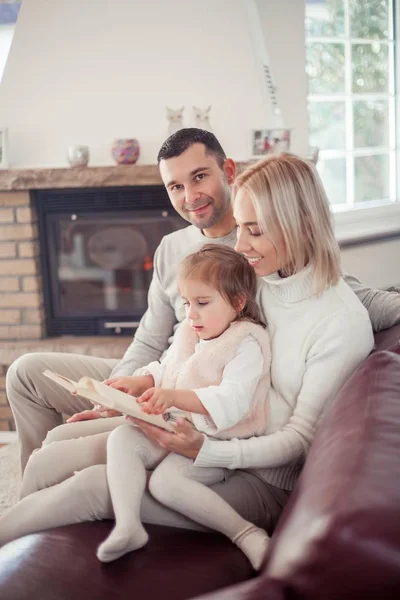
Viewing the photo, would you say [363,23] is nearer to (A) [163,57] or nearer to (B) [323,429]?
(A) [163,57]

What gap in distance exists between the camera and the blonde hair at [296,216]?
157 cm

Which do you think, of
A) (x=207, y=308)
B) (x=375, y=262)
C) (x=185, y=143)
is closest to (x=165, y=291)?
(x=185, y=143)

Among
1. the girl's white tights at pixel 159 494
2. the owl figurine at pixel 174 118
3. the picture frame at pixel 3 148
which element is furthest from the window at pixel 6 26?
the girl's white tights at pixel 159 494

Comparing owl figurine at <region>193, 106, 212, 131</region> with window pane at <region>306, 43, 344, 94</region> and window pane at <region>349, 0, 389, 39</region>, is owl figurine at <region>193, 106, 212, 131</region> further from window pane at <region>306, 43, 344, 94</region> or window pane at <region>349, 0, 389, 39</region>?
window pane at <region>349, 0, 389, 39</region>

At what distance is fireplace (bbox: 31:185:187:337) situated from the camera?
3477 mm

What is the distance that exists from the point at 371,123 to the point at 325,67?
1.68ft

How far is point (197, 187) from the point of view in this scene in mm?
2080

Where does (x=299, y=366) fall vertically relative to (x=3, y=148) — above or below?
below

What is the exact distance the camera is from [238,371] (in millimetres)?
1560

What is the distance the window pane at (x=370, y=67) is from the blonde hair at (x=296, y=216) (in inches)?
124

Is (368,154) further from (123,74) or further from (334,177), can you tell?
(123,74)

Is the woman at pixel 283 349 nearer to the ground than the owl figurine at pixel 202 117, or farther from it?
nearer to the ground

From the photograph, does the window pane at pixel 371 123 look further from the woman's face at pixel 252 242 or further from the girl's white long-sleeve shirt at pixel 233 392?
the girl's white long-sleeve shirt at pixel 233 392

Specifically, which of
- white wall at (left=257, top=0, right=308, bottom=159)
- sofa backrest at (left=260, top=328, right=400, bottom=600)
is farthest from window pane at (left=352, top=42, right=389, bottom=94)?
sofa backrest at (left=260, top=328, right=400, bottom=600)
